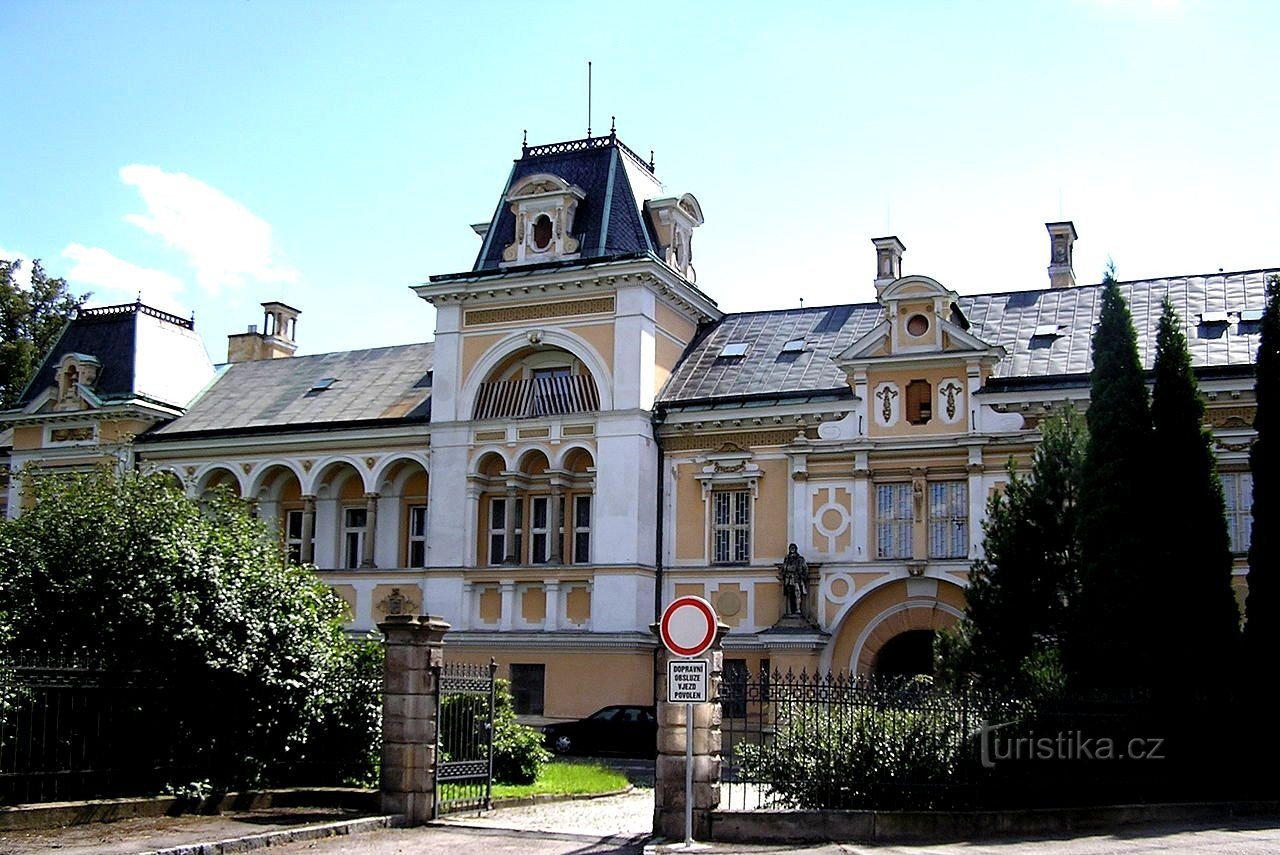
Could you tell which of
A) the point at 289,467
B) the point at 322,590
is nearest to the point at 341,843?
the point at 322,590

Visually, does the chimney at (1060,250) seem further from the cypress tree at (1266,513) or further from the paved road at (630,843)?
the paved road at (630,843)

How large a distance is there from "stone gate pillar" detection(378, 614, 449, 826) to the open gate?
15 centimetres

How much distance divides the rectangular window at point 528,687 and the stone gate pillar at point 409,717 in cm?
1700

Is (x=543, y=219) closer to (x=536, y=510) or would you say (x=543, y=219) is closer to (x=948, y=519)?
(x=536, y=510)

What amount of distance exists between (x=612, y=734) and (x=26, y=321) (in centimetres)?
3256

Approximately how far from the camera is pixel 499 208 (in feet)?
134

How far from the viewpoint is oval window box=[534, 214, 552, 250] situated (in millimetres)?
39562

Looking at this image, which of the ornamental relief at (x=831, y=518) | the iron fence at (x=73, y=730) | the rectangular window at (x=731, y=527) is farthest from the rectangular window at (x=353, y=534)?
the iron fence at (x=73, y=730)

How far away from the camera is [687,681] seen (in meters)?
17.3

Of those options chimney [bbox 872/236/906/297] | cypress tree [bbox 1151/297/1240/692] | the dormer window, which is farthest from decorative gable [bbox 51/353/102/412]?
cypress tree [bbox 1151/297/1240/692]

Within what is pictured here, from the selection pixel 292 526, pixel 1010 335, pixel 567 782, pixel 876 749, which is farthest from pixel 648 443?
pixel 876 749

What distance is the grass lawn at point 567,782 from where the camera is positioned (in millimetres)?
23334

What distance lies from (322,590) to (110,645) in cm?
398

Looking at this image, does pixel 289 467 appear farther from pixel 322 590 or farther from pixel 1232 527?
pixel 1232 527
